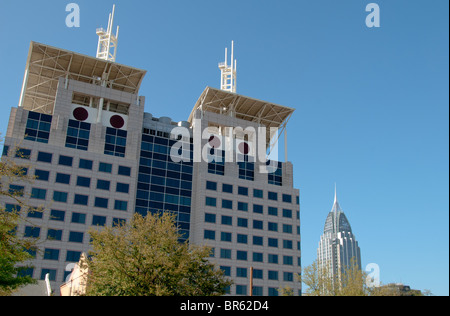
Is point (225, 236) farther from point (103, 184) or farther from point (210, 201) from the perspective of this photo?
point (103, 184)

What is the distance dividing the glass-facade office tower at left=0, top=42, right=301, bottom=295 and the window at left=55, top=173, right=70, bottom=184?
0.64 ft

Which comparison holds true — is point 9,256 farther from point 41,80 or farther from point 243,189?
point 41,80

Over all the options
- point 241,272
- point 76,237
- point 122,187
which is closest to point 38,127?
point 122,187

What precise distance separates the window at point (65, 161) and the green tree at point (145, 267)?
158ft

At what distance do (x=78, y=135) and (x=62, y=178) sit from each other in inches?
401

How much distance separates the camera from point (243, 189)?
3883 inches

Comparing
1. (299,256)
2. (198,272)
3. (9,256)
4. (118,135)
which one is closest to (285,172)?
(299,256)

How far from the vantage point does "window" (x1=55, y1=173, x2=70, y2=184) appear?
8506 centimetres

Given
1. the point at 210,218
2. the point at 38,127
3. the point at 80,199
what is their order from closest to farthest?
the point at 80,199 < the point at 38,127 < the point at 210,218

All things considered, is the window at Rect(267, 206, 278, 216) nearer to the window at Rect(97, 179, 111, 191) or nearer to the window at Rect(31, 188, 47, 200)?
the window at Rect(97, 179, 111, 191)

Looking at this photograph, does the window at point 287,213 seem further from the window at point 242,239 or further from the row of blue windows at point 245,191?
the window at point 242,239

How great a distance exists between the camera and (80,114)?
93.6 meters
